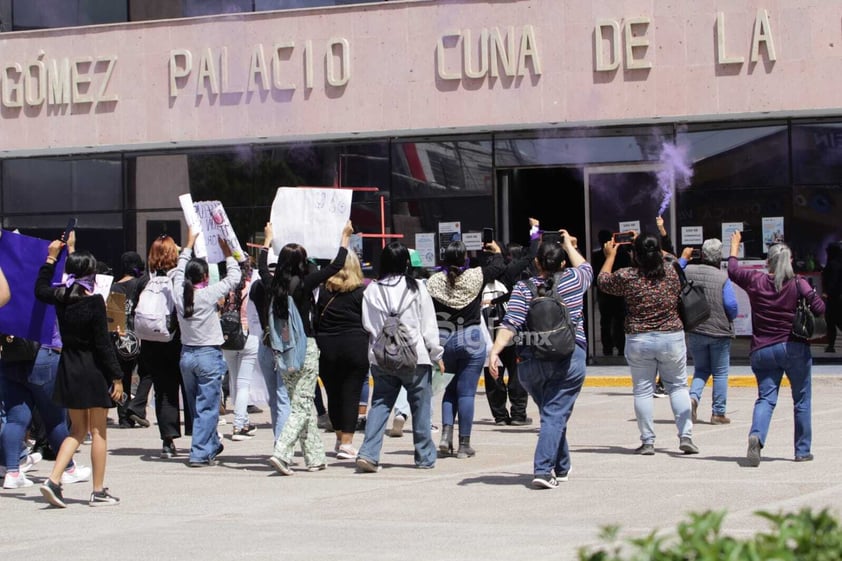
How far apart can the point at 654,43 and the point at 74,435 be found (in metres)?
12.2

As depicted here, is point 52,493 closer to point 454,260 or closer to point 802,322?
point 454,260

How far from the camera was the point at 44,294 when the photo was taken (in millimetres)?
9727

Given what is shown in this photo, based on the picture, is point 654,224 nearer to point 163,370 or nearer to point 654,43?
point 654,43

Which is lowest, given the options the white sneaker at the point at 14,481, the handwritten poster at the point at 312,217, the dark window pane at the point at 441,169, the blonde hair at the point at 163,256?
the white sneaker at the point at 14,481

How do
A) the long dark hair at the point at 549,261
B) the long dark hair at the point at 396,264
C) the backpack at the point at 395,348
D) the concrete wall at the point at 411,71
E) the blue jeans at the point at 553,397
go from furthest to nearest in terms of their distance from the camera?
1. the concrete wall at the point at 411,71
2. the long dark hair at the point at 396,264
3. the backpack at the point at 395,348
4. the long dark hair at the point at 549,261
5. the blue jeans at the point at 553,397

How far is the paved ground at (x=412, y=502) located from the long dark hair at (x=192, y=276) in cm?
136

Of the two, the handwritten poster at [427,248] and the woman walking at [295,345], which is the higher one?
the handwritten poster at [427,248]

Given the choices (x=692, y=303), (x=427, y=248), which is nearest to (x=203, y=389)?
(x=692, y=303)

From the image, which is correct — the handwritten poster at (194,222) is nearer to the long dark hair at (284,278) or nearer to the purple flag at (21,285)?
the long dark hair at (284,278)

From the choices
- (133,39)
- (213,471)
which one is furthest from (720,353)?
(133,39)

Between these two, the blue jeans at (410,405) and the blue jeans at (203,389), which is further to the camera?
the blue jeans at (203,389)

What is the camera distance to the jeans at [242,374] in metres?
13.6

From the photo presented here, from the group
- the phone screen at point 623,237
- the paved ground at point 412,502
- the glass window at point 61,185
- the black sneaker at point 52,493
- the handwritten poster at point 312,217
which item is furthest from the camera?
the glass window at point 61,185

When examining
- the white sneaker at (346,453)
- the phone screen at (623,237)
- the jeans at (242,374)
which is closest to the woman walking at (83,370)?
the white sneaker at (346,453)
